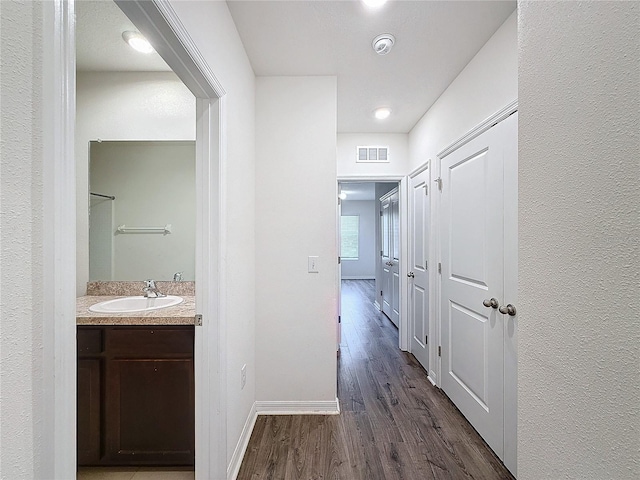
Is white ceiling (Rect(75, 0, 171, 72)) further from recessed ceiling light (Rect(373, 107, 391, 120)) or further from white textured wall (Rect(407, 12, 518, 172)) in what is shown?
white textured wall (Rect(407, 12, 518, 172))

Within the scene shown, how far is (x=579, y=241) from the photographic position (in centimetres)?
67

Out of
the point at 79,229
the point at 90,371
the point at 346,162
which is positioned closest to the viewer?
the point at 90,371

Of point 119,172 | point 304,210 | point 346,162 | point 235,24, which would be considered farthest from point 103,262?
point 346,162

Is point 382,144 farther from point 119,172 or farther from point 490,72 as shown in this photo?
point 119,172

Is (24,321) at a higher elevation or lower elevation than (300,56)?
lower

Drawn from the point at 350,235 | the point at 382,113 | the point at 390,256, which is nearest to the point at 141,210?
the point at 382,113

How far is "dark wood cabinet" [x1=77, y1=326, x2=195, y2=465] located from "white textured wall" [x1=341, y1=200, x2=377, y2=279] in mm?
8631

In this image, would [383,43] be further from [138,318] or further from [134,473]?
[134,473]

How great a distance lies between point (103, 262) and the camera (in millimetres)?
2213

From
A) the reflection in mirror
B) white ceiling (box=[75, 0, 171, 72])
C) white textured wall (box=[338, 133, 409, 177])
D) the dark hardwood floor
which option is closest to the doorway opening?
white textured wall (box=[338, 133, 409, 177])

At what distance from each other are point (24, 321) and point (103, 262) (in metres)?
1.98

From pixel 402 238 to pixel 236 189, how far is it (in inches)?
98.1

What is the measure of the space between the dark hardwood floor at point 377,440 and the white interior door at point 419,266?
380 mm

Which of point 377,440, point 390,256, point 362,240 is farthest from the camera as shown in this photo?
point 362,240
